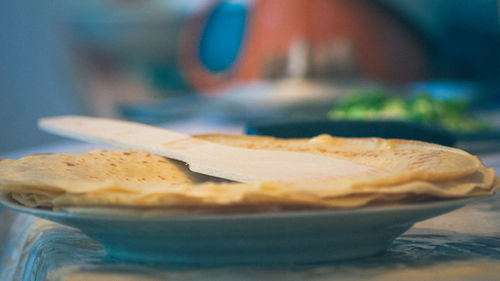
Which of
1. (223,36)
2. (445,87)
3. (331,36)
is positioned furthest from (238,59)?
(445,87)

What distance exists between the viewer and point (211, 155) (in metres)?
0.37

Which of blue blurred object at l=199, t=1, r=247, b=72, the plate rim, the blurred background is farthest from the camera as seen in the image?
blue blurred object at l=199, t=1, r=247, b=72

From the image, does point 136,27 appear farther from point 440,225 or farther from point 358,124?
point 440,225

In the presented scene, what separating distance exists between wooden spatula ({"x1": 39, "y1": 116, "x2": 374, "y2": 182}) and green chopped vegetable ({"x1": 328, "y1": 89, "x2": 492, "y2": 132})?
765mm

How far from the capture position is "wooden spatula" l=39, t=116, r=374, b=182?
0.32 metres

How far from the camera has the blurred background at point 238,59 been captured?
6.96ft

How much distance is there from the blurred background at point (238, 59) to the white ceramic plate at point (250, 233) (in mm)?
958

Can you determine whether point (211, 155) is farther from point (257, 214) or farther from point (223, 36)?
point (223, 36)

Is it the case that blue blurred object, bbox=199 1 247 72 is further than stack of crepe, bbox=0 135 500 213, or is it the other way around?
blue blurred object, bbox=199 1 247 72

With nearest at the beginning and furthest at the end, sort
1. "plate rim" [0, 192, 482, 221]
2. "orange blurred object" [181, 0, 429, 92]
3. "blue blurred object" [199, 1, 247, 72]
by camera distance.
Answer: "plate rim" [0, 192, 482, 221], "blue blurred object" [199, 1, 247, 72], "orange blurred object" [181, 0, 429, 92]

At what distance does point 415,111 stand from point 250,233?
994 mm

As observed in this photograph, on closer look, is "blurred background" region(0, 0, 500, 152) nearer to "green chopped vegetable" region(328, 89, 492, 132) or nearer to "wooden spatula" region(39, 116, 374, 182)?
"green chopped vegetable" region(328, 89, 492, 132)

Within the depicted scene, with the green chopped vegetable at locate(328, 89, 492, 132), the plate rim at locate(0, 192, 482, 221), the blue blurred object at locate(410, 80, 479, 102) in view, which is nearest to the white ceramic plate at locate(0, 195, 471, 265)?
the plate rim at locate(0, 192, 482, 221)

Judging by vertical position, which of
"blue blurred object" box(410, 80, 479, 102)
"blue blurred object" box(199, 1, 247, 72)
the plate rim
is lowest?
the plate rim
